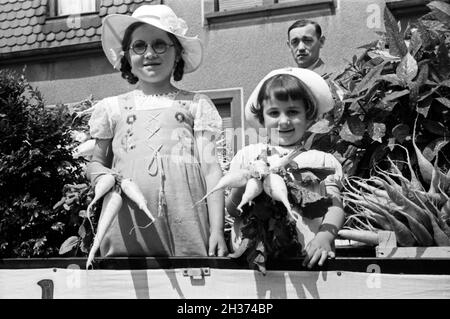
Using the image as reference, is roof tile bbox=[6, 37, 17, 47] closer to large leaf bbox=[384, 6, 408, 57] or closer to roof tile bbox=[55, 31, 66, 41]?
roof tile bbox=[55, 31, 66, 41]

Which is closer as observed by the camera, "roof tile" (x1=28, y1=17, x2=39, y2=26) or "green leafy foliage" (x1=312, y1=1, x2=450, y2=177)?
"green leafy foliage" (x1=312, y1=1, x2=450, y2=177)

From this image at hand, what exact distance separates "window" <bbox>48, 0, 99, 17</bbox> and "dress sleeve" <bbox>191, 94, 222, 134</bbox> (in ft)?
22.9

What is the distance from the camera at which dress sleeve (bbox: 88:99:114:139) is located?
2629 millimetres

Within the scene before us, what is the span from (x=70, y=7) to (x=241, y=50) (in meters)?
2.85

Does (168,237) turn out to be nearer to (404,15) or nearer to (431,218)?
(431,218)

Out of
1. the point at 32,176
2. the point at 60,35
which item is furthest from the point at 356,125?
the point at 60,35

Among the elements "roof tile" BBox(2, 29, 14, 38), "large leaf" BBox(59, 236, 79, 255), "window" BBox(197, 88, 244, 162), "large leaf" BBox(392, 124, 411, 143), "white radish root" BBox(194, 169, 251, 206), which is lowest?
"large leaf" BBox(59, 236, 79, 255)

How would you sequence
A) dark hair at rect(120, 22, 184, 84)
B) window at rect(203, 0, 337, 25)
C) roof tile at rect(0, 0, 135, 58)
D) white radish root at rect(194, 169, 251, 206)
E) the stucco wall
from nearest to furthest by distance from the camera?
white radish root at rect(194, 169, 251, 206)
dark hair at rect(120, 22, 184, 84)
the stucco wall
window at rect(203, 0, 337, 25)
roof tile at rect(0, 0, 135, 58)

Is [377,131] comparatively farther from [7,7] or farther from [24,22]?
[7,7]

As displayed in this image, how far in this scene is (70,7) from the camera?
9.42 meters

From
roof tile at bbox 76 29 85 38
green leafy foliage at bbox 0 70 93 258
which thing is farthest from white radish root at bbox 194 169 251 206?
roof tile at bbox 76 29 85 38

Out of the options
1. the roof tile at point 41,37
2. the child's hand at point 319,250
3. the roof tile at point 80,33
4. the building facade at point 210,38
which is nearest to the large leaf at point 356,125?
the child's hand at point 319,250
